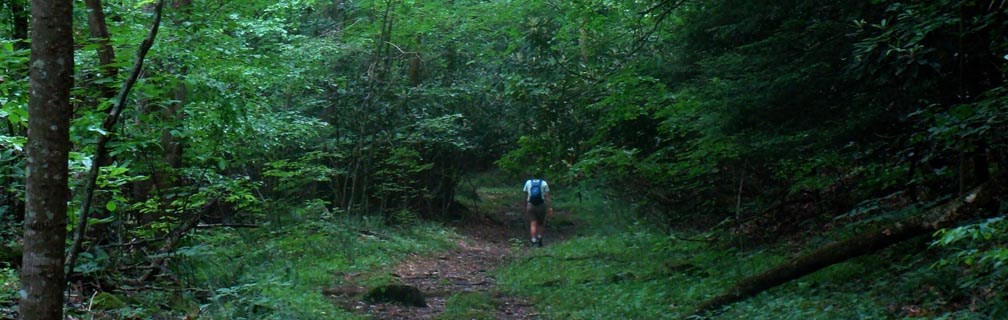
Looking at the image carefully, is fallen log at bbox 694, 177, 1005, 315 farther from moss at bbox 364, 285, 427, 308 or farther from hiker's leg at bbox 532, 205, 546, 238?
hiker's leg at bbox 532, 205, 546, 238

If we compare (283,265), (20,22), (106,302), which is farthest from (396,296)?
(20,22)

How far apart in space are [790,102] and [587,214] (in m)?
16.4

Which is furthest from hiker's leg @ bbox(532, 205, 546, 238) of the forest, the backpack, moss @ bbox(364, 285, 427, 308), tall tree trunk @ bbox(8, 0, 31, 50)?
tall tree trunk @ bbox(8, 0, 31, 50)

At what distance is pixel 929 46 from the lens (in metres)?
6.72

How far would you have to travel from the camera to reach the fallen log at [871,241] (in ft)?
22.1

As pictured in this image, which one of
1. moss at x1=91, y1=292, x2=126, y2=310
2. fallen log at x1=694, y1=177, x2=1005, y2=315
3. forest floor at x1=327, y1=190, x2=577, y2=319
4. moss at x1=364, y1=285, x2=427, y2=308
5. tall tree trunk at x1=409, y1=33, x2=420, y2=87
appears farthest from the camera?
tall tree trunk at x1=409, y1=33, x2=420, y2=87

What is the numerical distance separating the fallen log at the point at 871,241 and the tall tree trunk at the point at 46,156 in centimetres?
606

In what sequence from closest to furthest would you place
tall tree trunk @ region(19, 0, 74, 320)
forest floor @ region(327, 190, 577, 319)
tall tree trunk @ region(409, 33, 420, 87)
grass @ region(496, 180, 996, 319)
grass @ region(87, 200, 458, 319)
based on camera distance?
tall tree trunk @ region(19, 0, 74, 320) < grass @ region(496, 180, 996, 319) < grass @ region(87, 200, 458, 319) < forest floor @ region(327, 190, 577, 319) < tall tree trunk @ region(409, 33, 420, 87)

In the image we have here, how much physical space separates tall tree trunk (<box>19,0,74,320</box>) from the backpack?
48.9 ft

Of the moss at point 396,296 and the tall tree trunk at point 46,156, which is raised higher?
the tall tree trunk at point 46,156

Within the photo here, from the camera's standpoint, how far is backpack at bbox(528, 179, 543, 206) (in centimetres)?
1906

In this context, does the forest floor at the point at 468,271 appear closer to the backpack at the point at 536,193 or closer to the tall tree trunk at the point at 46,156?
the backpack at the point at 536,193

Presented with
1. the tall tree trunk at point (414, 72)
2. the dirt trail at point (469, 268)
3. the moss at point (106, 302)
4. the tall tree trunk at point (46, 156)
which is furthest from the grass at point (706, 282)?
the tall tree trunk at point (414, 72)

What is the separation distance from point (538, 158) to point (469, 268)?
103 inches
